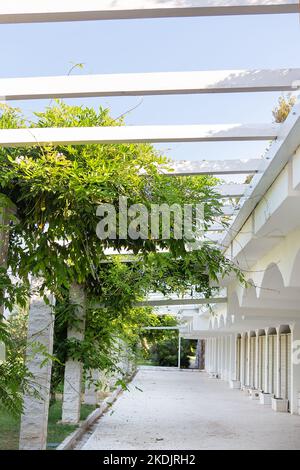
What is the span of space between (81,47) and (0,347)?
2.73 m

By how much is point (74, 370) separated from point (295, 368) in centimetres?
764

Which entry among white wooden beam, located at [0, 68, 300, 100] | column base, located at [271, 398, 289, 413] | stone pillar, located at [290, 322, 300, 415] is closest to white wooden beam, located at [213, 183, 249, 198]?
white wooden beam, located at [0, 68, 300, 100]

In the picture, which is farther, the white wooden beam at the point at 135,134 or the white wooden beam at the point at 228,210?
the white wooden beam at the point at 228,210

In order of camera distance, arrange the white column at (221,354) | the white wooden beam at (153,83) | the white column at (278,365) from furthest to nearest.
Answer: the white column at (221,354) → the white column at (278,365) → the white wooden beam at (153,83)

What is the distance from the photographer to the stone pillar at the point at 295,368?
16.5m

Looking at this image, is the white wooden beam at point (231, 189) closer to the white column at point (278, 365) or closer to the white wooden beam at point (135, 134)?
the white wooden beam at point (135, 134)

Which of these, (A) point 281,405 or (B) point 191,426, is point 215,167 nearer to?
(B) point 191,426

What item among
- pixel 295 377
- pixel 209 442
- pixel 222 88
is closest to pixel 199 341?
pixel 295 377

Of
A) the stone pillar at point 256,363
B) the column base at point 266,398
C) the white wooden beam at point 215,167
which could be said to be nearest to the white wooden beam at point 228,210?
the white wooden beam at point 215,167

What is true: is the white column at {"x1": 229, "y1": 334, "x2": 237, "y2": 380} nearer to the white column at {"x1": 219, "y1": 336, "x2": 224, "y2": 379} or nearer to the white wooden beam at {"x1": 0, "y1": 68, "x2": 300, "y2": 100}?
the white column at {"x1": 219, "y1": 336, "x2": 224, "y2": 379}

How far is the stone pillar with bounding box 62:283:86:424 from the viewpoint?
1099 centimetres

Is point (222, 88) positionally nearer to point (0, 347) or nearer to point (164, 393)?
point (0, 347)

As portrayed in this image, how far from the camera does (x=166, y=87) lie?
14.2 ft

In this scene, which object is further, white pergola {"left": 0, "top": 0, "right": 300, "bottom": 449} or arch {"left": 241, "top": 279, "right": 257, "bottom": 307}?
arch {"left": 241, "top": 279, "right": 257, "bottom": 307}
